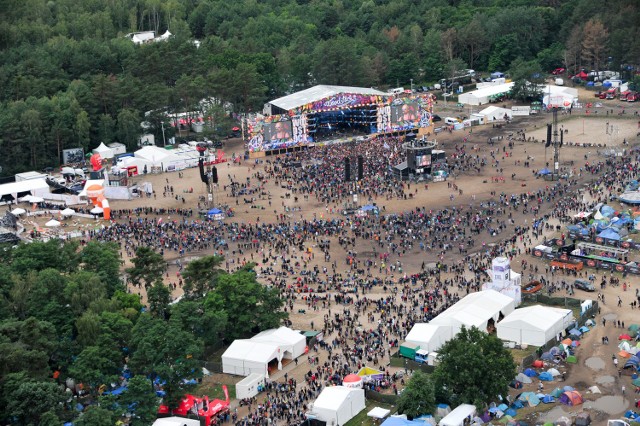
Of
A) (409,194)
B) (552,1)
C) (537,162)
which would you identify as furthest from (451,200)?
(552,1)

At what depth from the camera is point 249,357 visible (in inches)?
2227

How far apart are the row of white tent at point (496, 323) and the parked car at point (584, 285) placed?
5.45 m

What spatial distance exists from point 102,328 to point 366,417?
48.7 ft

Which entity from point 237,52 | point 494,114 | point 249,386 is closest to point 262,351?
point 249,386

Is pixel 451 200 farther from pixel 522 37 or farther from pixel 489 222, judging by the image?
pixel 522 37

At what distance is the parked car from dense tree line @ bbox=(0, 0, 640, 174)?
53795 millimetres

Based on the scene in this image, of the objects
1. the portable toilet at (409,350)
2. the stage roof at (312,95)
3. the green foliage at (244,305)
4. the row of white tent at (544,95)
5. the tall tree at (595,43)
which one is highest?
the tall tree at (595,43)

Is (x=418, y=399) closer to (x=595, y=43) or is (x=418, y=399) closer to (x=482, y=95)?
(x=482, y=95)

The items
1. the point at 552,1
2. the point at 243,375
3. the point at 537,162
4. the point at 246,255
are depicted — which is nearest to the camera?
the point at 243,375

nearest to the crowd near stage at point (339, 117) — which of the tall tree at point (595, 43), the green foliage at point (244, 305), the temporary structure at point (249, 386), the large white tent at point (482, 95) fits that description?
the large white tent at point (482, 95)

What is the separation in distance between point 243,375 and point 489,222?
97.6 ft

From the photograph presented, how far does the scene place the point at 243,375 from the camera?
5650cm

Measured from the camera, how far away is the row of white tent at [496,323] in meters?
57.3

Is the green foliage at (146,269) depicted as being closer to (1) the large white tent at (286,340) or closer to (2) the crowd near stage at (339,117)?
(1) the large white tent at (286,340)
